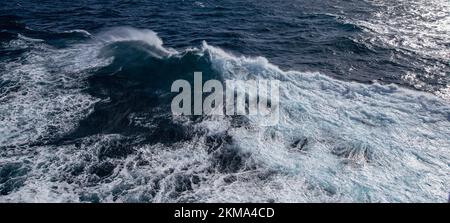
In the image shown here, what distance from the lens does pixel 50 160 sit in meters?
15.6

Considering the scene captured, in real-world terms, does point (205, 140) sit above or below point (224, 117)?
below

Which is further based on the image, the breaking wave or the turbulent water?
the turbulent water

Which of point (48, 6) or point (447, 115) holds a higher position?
point (48, 6)

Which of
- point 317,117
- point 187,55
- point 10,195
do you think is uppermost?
point 187,55

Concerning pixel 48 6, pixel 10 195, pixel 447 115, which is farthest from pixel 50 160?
pixel 48 6

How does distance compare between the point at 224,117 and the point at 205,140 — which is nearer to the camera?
the point at 205,140

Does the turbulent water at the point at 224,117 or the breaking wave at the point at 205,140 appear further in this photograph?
the turbulent water at the point at 224,117

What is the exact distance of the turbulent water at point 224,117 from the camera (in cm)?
1448

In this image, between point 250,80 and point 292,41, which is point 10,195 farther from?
point 292,41

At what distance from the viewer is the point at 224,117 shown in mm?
18578

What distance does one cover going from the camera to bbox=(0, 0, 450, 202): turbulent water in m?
14.5

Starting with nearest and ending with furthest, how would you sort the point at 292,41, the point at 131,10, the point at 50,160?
the point at 50,160, the point at 292,41, the point at 131,10

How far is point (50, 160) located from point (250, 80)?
35.6ft
